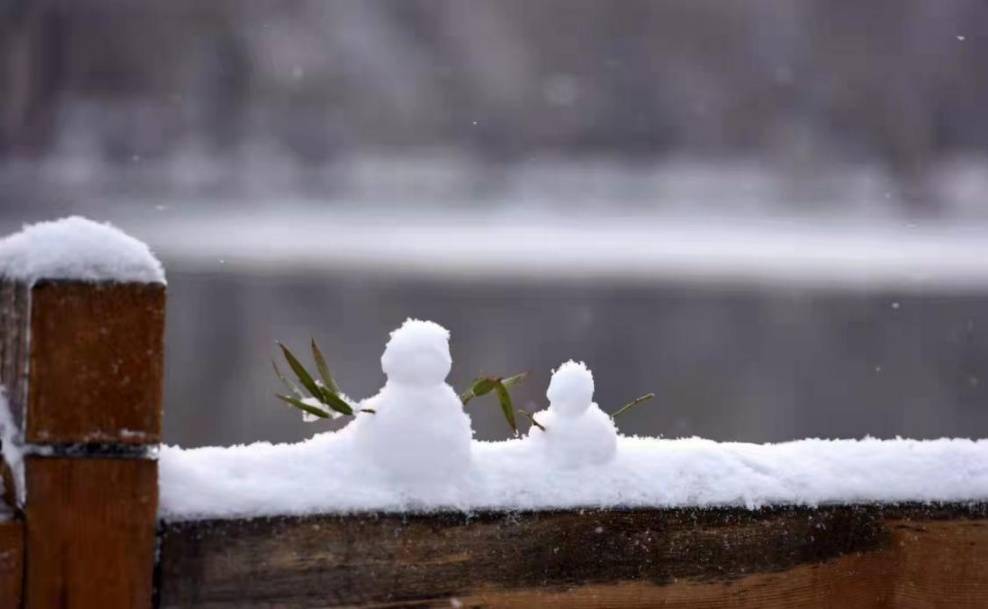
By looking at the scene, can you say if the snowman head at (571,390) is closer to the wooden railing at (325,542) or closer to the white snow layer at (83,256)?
the wooden railing at (325,542)

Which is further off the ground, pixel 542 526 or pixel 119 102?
pixel 119 102

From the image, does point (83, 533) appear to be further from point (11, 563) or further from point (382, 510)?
point (382, 510)

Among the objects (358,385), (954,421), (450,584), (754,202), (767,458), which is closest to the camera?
(450,584)

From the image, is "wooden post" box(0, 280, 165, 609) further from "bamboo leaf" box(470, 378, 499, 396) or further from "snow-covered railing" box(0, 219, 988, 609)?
"bamboo leaf" box(470, 378, 499, 396)

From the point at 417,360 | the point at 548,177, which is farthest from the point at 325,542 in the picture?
the point at 548,177

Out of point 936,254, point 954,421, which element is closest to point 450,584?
point 954,421

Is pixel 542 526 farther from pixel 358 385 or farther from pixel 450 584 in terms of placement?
pixel 358 385

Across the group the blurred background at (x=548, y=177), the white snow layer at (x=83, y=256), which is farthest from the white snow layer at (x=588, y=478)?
the blurred background at (x=548, y=177)
